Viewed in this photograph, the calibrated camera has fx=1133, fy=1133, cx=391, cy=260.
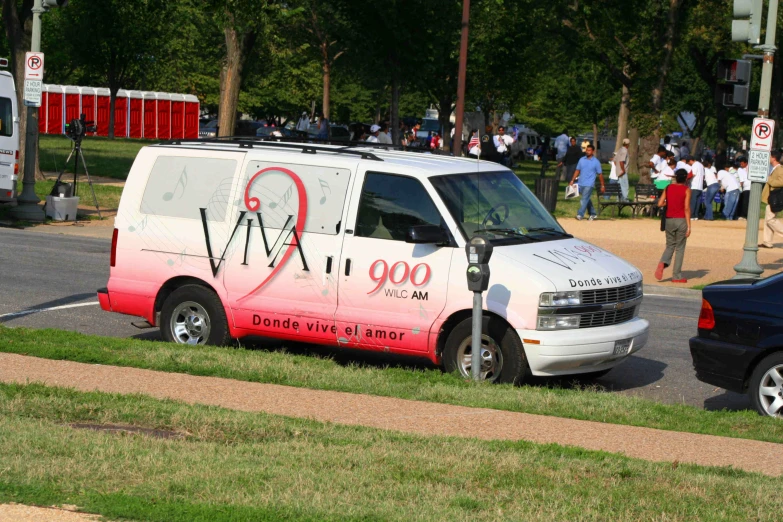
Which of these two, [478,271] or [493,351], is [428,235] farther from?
[493,351]

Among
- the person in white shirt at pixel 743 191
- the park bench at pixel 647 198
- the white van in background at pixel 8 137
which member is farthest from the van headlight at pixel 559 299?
the person in white shirt at pixel 743 191

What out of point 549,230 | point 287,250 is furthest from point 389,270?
point 549,230

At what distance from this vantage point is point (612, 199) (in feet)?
104

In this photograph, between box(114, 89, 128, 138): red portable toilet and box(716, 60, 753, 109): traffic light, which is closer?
box(716, 60, 753, 109): traffic light

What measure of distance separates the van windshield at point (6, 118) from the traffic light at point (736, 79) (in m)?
14.1

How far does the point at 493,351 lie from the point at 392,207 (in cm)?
156

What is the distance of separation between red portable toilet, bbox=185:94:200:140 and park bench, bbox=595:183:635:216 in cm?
4221

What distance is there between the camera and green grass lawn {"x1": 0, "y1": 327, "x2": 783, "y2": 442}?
845 centimetres

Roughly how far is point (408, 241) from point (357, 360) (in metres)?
1.77

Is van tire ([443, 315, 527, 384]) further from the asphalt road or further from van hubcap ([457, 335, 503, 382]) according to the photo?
the asphalt road

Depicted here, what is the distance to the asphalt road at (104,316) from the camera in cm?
1044

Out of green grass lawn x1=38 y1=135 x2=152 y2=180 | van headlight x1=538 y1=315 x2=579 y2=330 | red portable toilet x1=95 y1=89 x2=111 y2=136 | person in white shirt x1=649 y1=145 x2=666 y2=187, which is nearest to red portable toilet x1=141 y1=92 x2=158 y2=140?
red portable toilet x1=95 y1=89 x2=111 y2=136

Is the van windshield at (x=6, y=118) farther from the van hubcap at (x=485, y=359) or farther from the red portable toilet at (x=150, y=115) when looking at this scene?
the red portable toilet at (x=150, y=115)

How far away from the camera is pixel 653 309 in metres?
15.6
